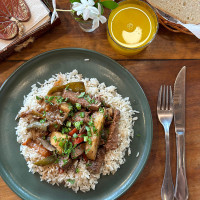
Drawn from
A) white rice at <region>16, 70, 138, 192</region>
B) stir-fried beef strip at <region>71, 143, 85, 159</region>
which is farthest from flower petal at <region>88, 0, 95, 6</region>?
stir-fried beef strip at <region>71, 143, 85, 159</region>

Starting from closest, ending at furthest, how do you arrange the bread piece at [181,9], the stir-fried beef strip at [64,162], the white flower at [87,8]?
the white flower at [87,8] → the stir-fried beef strip at [64,162] → the bread piece at [181,9]

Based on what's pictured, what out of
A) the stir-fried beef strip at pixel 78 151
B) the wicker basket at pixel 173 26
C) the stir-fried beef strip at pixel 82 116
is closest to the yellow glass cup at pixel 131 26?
the wicker basket at pixel 173 26

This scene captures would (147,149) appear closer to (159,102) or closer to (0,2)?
(159,102)

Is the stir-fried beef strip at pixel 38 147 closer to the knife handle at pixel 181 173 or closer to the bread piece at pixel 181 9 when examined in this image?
the knife handle at pixel 181 173

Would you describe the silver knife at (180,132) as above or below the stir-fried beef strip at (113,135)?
below

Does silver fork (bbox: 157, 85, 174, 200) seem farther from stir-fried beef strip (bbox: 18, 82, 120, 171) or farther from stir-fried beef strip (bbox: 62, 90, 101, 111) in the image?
stir-fried beef strip (bbox: 62, 90, 101, 111)

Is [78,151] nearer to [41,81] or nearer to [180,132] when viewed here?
[41,81]
